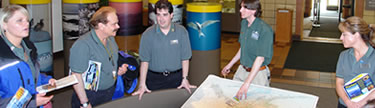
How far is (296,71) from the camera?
8.05 meters

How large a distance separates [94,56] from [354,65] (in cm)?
209

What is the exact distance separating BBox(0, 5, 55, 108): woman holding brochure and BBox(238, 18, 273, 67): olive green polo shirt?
183 cm

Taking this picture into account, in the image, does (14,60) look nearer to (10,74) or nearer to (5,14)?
(10,74)

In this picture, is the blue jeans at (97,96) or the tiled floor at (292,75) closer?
the blue jeans at (97,96)

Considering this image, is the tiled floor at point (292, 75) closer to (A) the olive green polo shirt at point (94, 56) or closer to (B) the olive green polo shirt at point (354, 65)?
(B) the olive green polo shirt at point (354, 65)

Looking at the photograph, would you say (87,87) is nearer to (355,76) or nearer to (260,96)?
(260,96)

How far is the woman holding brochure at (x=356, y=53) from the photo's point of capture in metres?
3.46

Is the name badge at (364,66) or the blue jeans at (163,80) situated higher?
the name badge at (364,66)

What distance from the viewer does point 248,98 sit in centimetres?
367

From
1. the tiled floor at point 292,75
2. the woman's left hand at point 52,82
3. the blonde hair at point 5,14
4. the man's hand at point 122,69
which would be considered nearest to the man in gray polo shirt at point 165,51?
the man's hand at point 122,69

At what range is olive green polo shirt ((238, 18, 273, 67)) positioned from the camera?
3.93 meters

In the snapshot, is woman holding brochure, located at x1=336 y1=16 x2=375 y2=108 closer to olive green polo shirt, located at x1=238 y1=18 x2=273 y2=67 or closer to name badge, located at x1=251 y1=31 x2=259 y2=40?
olive green polo shirt, located at x1=238 y1=18 x2=273 y2=67

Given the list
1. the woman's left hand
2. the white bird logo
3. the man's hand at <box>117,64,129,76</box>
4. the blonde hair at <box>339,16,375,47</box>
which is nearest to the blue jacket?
the woman's left hand

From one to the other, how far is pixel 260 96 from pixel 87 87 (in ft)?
4.70
